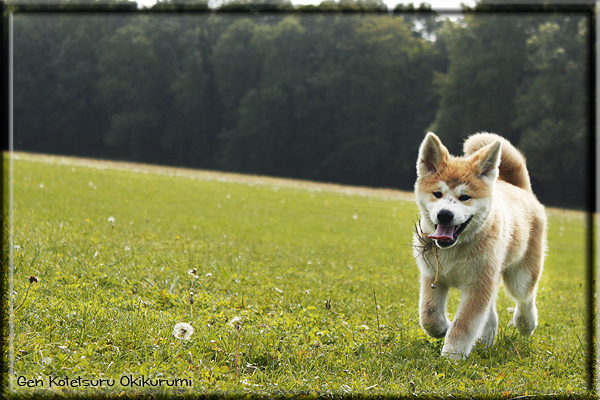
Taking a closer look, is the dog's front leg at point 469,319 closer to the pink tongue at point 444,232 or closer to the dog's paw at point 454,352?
the dog's paw at point 454,352

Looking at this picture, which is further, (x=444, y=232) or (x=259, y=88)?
(x=259, y=88)

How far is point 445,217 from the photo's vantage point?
140 inches

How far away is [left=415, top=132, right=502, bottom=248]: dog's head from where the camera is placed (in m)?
3.62

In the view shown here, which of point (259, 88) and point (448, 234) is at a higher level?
point (259, 88)

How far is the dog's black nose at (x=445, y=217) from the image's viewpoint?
354 cm

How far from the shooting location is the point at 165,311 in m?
3.89

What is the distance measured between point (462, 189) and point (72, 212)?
6.45 meters

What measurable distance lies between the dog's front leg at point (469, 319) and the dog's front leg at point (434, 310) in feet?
0.62

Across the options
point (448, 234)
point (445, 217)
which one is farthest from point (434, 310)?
point (445, 217)

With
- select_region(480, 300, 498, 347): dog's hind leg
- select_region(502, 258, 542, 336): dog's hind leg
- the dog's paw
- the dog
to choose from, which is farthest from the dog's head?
select_region(502, 258, 542, 336): dog's hind leg

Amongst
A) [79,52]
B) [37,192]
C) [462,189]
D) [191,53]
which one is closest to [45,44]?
[79,52]

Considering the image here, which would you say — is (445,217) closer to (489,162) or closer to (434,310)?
(489,162)

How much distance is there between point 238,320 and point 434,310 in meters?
1.52

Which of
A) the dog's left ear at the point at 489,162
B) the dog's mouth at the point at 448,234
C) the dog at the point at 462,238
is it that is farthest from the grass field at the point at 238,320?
the dog's left ear at the point at 489,162
